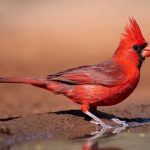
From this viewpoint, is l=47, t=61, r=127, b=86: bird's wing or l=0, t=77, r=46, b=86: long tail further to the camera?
l=47, t=61, r=127, b=86: bird's wing

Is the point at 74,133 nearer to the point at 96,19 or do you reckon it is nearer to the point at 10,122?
the point at 10,122

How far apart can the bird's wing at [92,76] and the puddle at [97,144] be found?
870 mm

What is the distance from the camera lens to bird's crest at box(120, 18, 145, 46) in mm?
10695

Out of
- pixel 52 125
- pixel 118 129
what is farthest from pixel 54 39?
pixel 52 125

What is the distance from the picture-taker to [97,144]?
9.60 m

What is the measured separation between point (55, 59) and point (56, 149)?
7.84 meters

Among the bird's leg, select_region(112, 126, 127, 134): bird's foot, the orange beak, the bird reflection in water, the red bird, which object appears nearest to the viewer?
the bird reflection in water

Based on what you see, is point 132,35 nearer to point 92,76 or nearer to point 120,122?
point 92,76

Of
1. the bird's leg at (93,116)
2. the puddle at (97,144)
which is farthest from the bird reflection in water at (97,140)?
the bird's leg at (93,116)

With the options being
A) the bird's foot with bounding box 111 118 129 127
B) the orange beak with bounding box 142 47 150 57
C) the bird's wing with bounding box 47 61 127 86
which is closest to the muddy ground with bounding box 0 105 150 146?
the bird's foot with bounding box 111 118 129 127

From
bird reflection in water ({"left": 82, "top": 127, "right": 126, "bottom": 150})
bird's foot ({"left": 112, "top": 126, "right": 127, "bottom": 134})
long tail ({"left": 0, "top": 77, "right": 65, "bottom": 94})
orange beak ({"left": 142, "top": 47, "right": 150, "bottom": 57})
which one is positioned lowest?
bird's foot ({"left": 112, "top": 126, "right": 127, "bottom": 134})

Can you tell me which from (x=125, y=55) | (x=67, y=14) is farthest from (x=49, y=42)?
(x=125, y=55)

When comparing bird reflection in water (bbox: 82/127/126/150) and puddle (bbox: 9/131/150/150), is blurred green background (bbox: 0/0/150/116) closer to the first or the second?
bird reflection in water (bbox: 82/127/126/150)

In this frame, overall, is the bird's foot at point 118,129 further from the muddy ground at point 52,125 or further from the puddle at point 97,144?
the puddle at point 97,144
